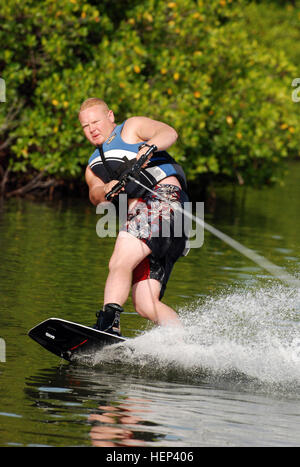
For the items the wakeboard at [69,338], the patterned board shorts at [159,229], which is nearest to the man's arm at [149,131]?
the patterned board shorts at [159,229]

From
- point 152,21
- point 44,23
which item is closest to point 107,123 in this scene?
point 44,23

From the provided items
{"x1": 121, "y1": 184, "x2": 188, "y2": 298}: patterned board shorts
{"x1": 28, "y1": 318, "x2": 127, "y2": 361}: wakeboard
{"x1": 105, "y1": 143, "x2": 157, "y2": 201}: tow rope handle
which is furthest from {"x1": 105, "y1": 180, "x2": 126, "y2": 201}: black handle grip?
{"x1": 28, "y1": 318, "x2": 127, "y2": 361}: wakeboard

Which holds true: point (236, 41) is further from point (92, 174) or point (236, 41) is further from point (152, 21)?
point (92, 174)

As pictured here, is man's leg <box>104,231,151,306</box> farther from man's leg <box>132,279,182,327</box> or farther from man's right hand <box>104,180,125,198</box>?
man's right hand <box>104,180,125,198</box>

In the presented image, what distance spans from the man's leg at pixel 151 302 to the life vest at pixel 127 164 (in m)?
0.62

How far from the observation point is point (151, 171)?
21.2 ft

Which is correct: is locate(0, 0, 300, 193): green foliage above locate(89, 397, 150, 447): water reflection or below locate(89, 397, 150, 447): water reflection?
above

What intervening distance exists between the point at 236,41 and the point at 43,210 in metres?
6.80

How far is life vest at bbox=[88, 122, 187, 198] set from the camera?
6.42 metres

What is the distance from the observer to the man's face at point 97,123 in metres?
6.57

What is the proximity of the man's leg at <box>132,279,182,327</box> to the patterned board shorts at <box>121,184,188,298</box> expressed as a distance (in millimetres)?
51

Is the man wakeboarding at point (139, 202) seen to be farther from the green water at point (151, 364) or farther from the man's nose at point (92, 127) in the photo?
the green water at point (151, 364)

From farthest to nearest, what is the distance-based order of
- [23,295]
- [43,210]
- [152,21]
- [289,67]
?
[289,67]
[152,21]
[43,210]
[23,295]

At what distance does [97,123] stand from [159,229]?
0.88m
